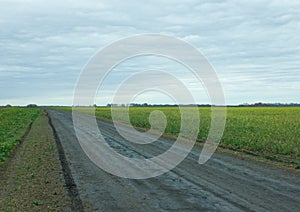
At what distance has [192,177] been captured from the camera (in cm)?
1123

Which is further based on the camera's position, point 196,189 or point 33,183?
point 33,183

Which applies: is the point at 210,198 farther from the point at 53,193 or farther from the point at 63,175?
the point at 63,175

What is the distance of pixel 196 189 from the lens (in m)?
9.65

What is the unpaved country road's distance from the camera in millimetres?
8188

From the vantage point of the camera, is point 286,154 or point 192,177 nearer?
point 192,177

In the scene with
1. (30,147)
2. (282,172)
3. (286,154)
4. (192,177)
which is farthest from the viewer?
(30,147)

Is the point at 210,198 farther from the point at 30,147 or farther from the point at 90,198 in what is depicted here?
the point at 30,147

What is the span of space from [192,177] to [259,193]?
7.90ft

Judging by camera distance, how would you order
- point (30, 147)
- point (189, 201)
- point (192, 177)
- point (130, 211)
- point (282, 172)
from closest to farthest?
A: 1. point (130, 211)
2. point (189, 201)
3. point (192, 177)
4. point (282, 172)
5. point (30, 147)

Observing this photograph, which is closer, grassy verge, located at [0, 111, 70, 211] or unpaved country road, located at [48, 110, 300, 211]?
unpaved country road, located at [48, 110, 300, 211]

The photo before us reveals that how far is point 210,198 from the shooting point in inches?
343

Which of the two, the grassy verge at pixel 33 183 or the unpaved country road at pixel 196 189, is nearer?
the unpaved country road at pixel 196 189

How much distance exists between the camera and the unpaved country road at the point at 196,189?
8.19 m

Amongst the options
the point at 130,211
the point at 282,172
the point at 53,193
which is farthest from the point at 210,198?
the point at 282,172
